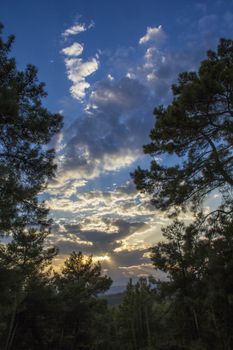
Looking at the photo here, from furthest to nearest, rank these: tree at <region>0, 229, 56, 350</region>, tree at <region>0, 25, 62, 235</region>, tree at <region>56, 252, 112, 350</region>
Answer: tree at <region>56, 252, 112, 350</region>
tree at <region>0, 229, 56, 350</region>
tree at <region>0, 25, 62, 235</region>

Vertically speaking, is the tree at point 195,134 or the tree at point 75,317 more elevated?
the tree at point 195,134

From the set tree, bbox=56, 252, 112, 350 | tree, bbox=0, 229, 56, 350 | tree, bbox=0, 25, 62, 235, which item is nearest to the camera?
tree, bbox=0, 25, 62, 235

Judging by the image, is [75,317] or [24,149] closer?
[24,149]

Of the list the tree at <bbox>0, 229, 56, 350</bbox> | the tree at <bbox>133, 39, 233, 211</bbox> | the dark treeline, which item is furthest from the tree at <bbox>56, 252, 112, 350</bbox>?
the tree at <bbox>133, 39, 233, 211</bbox>

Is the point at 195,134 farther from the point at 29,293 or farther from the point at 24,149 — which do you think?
the point at 29,293

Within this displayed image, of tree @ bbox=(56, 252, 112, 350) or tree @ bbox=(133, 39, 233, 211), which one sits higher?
tree @ bbox=(133, 39, 233, 211)

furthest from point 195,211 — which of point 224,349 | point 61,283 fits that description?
point 61,283

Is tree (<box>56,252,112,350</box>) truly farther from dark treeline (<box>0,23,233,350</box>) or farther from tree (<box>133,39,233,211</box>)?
tree (<box>133,39,233,211</box>)

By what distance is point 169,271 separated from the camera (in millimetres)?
28625

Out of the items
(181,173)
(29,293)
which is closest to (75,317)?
(29,293)

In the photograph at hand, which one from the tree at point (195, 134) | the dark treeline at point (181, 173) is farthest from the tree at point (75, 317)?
the tree at point (195, 134)

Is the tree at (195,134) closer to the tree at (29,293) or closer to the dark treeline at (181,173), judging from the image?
the dark treeline at (181,173)

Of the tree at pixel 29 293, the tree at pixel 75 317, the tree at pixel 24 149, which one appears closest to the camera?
the tree at pixel 24 149

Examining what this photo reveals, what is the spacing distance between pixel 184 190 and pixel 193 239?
2355 millimetres
